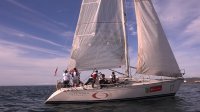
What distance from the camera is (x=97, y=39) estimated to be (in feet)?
81.7

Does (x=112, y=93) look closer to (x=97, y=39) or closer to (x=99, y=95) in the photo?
(x=99, y=95)

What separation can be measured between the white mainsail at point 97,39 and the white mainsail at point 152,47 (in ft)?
5.14

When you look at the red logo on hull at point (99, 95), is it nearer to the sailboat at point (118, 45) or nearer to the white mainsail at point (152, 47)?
the sailboat at point (118, 45)

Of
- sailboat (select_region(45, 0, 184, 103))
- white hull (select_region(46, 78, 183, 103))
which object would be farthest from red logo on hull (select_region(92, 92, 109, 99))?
sailboat (select_region(45, 0, 184, 103))

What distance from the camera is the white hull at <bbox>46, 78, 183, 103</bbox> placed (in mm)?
23656

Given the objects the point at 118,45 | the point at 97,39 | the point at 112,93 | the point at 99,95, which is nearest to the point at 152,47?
the point at 118,45

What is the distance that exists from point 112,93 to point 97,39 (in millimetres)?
4619

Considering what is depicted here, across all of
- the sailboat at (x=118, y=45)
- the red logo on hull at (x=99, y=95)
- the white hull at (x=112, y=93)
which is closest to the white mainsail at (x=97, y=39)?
the sailboat at (x=118, y=45)

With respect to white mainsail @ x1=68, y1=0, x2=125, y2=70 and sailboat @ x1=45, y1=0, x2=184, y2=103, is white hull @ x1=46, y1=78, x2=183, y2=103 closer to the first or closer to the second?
sailboat @ x1=45, y1=0, x2=184, y2=103

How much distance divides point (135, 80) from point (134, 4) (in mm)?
6493

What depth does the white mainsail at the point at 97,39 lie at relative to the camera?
24844 millimetres

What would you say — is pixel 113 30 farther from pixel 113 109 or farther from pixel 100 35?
pixel 113 109

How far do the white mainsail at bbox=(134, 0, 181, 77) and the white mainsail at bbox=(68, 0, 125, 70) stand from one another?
157 cm

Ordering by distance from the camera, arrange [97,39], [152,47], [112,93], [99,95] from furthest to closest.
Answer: [97,39] < [152,47] < [99,95] < [112,93]
